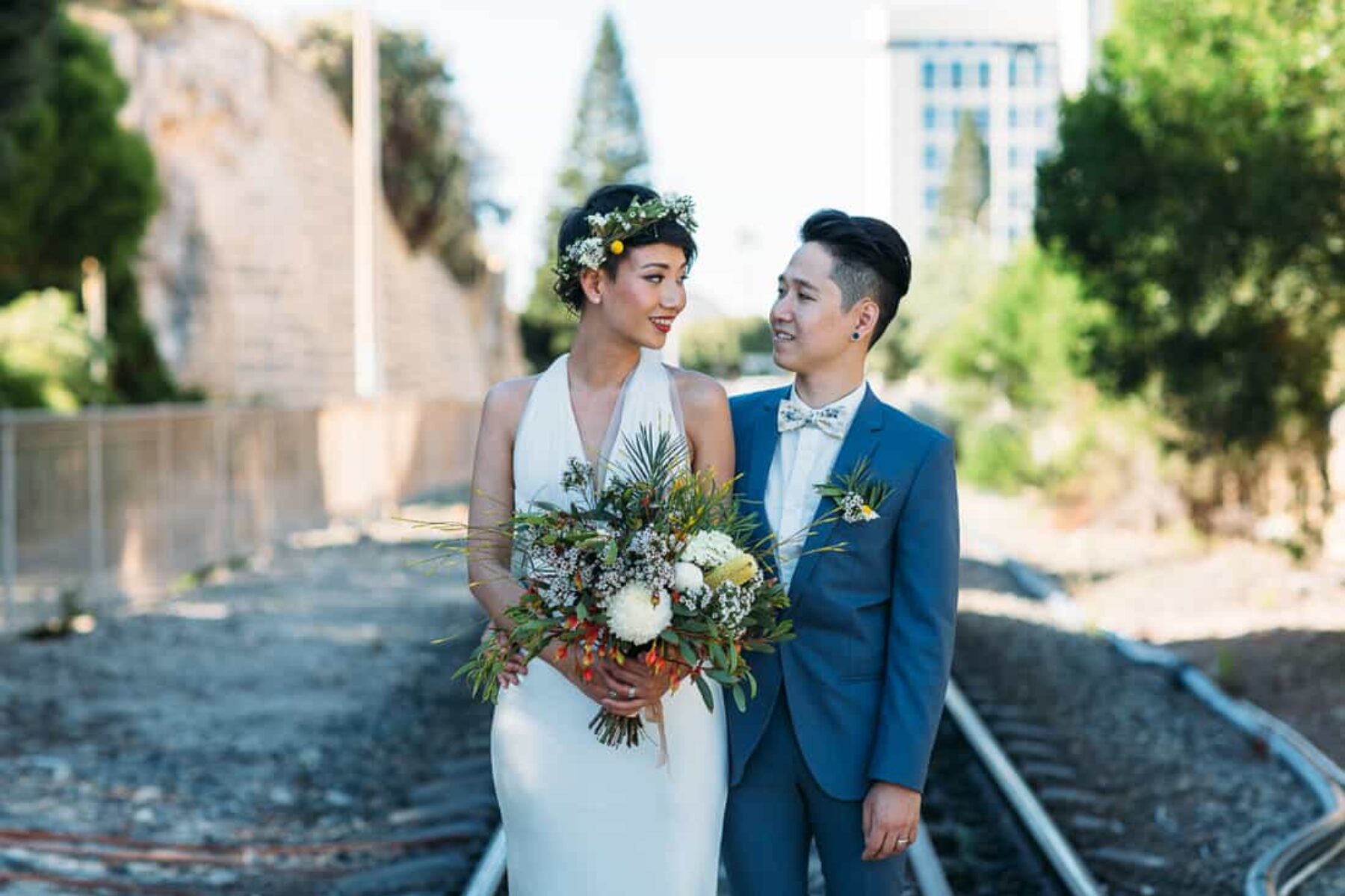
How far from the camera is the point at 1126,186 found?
Result: 14352mm

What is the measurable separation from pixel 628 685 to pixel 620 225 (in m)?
0.95

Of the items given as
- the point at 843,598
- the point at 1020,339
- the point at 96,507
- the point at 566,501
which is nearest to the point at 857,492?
the point at 843,598

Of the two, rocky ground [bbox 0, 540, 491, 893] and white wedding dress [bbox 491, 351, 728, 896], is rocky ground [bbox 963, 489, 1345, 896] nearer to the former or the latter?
white wedding dress [bbox 491, 351, 728, 896]

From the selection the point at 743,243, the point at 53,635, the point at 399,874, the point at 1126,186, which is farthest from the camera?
the point at 743,243

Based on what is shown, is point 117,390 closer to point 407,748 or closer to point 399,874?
point 407,748

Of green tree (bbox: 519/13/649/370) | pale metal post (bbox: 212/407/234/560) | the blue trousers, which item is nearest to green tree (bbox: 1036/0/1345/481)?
the blue trousers

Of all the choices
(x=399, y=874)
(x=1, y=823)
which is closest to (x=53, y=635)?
(x=1, y=823)

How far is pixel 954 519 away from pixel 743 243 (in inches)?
6159

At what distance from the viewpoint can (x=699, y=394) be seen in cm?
351

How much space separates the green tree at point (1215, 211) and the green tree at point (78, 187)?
13.5m

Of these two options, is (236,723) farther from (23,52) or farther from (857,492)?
(857,492)

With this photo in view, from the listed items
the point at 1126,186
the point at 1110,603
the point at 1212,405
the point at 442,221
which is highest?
the point at 442,221

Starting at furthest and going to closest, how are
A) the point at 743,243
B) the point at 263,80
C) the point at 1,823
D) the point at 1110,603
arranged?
1. the point at 743,243
2. the point at 263,80
3. the point at 1110,603
4. the point at 1,823

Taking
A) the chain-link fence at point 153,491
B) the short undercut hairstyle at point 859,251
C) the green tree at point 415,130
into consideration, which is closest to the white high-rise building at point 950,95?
the green tree at point 415,130
